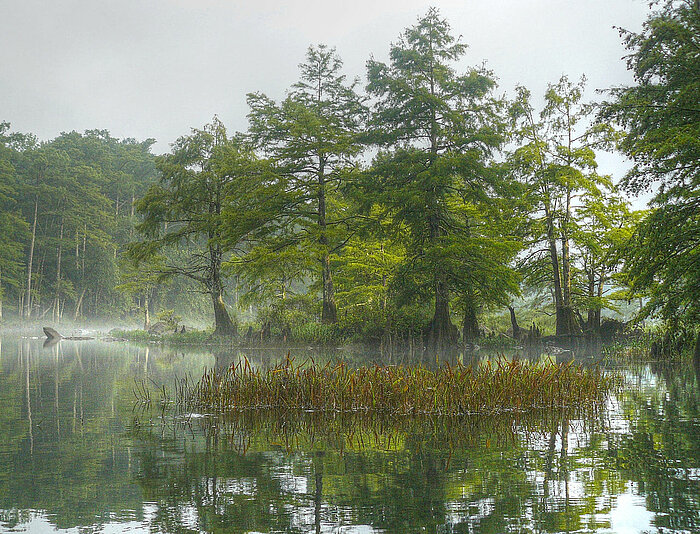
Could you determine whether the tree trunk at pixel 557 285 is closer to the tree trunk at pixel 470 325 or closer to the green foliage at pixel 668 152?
the tree trunk at pixel 470 325

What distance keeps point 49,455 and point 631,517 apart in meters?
5.17

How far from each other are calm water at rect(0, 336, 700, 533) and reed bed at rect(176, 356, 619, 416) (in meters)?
0.60

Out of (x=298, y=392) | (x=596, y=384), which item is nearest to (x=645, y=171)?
(x=596, y=384)

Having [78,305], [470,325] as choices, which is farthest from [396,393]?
[78,305]

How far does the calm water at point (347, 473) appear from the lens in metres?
4.25

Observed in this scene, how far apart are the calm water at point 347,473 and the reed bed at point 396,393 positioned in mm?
602

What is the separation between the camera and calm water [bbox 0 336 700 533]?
4.25 metres

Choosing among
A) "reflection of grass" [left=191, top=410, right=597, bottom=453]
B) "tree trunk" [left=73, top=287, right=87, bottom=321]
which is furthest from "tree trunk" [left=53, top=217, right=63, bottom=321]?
"reflection of grass" [left=191, top=410, right=597, bottom=453]

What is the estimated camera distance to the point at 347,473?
5496 millimetres

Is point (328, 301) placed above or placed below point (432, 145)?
below

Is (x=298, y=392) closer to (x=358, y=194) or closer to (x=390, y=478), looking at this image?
(x=390, y=478)

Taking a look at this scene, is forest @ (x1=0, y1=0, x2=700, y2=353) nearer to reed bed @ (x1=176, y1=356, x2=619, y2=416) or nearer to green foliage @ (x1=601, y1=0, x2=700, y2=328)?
green foliage @ (x1=601, y1=0, x2=700, y2=328)

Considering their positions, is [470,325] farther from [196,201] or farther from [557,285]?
[196,201]

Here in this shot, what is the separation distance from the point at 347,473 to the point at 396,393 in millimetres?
3589
